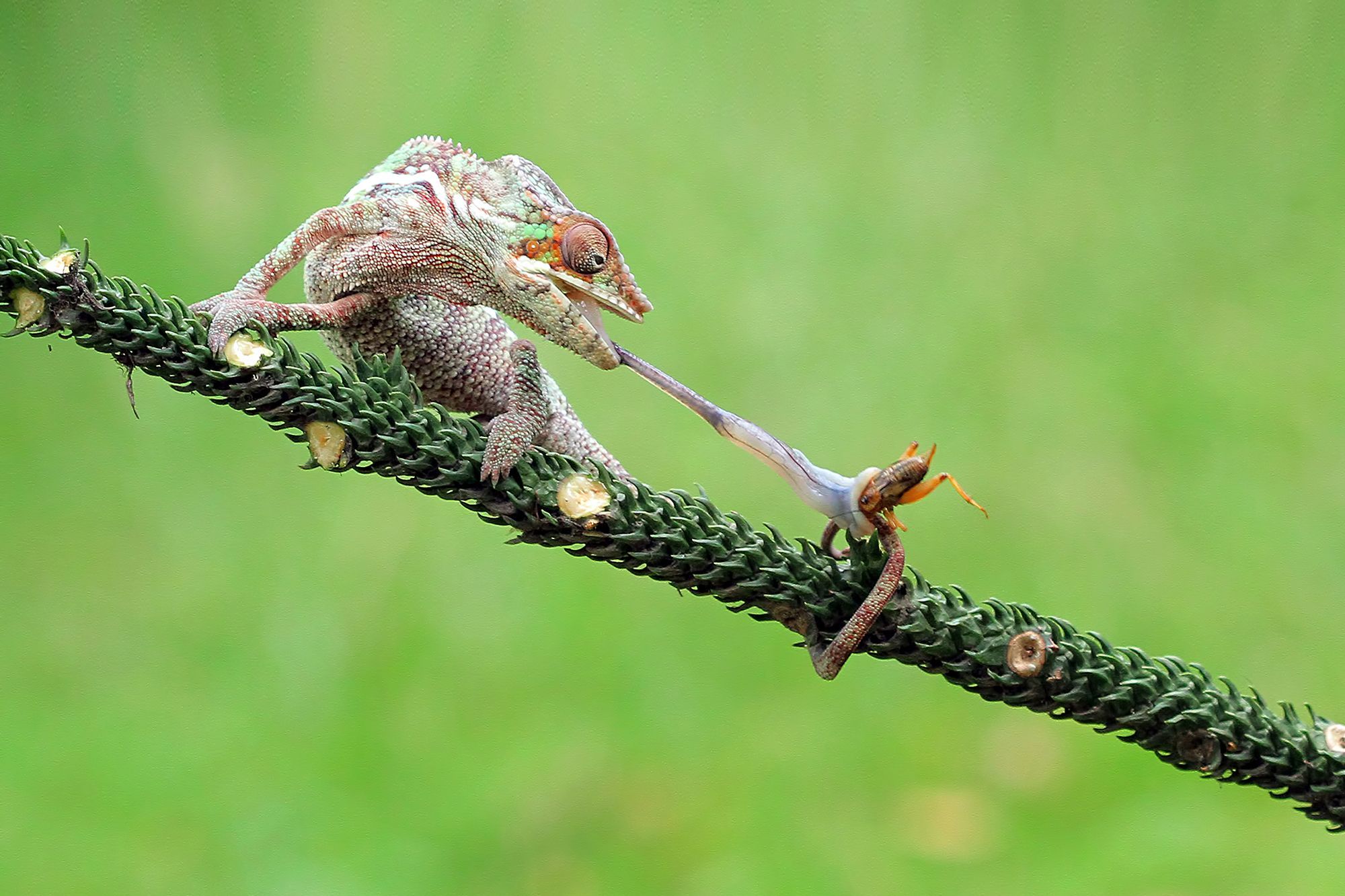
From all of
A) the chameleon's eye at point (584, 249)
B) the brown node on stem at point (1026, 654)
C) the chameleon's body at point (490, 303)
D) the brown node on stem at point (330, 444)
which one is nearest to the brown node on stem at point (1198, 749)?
the brown node on stem at point (1026, 654)

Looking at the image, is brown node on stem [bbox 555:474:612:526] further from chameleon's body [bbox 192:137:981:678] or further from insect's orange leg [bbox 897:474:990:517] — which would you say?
insect's orange leg [bbox 897:474:990:517]

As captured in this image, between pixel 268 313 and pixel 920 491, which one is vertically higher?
pixel 920 491

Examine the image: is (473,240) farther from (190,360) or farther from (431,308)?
(190,360)

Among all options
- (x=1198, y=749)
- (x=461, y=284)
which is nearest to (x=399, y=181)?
(x=461, y=284)

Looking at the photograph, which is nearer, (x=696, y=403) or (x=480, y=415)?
(x=696, y=403)

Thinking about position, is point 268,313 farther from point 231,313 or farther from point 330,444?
point 330,444

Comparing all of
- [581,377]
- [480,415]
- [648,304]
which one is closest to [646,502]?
[648,304]
